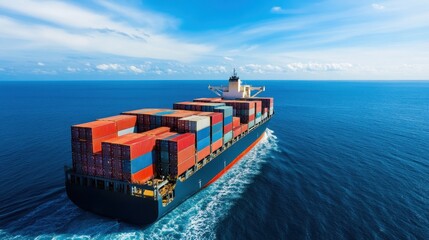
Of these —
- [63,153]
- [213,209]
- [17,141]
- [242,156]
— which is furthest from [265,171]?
[17,141]

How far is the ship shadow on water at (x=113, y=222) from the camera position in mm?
23641

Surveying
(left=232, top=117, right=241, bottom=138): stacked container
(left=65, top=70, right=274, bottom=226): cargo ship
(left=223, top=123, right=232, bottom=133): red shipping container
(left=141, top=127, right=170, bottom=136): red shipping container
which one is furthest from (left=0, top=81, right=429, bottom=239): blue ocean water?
(left=141, top=127, right=170, bottom=136): red shipping container

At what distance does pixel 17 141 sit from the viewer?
5341cm

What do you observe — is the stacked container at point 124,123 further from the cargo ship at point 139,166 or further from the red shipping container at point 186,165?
the red shipping container at point 186,165

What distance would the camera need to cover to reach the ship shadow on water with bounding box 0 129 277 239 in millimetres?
23641

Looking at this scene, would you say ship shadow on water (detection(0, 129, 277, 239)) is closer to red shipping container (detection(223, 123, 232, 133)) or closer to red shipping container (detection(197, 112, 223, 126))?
red shipping container (detection(197, 112, 223, 126))

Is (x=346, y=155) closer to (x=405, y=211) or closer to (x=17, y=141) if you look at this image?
(x=405, y=211)

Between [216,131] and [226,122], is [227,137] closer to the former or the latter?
[226,122]

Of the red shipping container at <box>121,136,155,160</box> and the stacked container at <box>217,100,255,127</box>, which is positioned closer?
the red shipping container at <box>121,136,155,160</box>

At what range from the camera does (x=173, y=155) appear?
26.8m

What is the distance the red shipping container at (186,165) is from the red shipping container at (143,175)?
9.80ft

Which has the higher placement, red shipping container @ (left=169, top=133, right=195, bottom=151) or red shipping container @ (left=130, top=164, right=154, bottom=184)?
red shipping container @ (left=169, top=133, right=195, bottom=151)

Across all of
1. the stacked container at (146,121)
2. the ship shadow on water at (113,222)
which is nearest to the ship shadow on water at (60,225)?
the ship shadow on water at (113,222)

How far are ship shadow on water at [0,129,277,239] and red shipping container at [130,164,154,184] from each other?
4738 mm
